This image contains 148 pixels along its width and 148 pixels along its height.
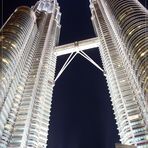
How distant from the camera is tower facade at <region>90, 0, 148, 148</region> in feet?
134

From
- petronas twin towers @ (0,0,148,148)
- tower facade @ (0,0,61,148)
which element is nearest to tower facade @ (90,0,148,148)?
petronas twin towers @ (0,0,148,148)

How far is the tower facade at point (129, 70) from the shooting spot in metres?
40.9

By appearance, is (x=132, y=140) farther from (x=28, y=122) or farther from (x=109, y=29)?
(x=109, y=29)

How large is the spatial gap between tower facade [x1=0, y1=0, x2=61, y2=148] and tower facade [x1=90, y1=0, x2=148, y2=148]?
49.9 ft

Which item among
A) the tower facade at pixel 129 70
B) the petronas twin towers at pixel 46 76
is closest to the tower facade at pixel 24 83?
the petronas twin towers at pixel 46 76

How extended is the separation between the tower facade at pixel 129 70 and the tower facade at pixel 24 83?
49.9ft

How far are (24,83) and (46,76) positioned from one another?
6477 millimetres

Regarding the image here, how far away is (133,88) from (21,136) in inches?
934

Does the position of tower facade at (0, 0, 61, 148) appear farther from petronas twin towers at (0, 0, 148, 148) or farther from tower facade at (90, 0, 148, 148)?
tower facade at (90, 0, 148, 148)

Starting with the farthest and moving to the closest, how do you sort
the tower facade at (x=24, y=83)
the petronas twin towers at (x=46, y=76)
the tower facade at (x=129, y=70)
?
1. the tower facade at (x=24, y=83)
2. the petronas twin towers at (x=46, y=76)
3. the tower facade at (x=129, y=70)

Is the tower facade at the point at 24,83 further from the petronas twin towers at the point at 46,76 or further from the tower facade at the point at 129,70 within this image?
the tower facade at the point at 129,70

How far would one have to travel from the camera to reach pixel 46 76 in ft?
214

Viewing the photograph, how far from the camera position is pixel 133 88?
54.0 meters

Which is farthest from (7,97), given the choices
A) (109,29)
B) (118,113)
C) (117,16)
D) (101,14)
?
(101,14)
